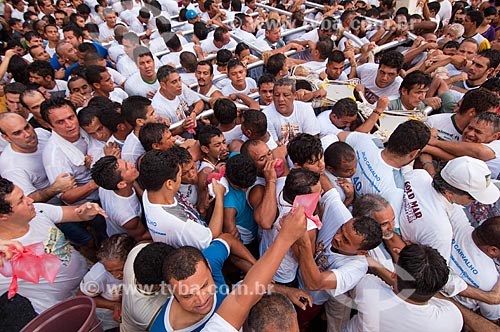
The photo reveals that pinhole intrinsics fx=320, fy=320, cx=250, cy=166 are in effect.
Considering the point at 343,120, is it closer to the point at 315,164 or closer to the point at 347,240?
the point at 315,164

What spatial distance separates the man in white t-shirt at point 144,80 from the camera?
4.42 meters

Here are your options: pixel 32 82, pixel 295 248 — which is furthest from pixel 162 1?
pixel 295 248

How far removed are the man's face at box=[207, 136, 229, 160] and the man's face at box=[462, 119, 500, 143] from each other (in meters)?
2.47

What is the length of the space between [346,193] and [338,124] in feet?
3.57

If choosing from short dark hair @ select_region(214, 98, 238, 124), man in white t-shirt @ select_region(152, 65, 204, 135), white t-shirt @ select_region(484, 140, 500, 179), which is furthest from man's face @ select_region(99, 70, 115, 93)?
white t-shirt @ select_region(484, 140, 500, 179)

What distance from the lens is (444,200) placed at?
2.52 m

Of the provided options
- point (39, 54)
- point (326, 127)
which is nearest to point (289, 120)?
point (326, 127)

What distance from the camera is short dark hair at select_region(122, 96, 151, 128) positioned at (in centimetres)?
328

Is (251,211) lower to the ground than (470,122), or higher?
lower

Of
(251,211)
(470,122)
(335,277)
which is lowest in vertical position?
(251,211)

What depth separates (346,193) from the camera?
2842mm

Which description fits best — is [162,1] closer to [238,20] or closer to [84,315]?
[238,20]

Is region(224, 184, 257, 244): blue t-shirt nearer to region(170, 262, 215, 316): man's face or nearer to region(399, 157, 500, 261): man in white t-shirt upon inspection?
region(170, 262, 215, 316): man's face

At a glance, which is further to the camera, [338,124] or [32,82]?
[32,82]
